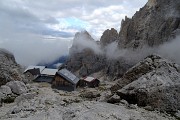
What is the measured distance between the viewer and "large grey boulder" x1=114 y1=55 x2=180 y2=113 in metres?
38.3

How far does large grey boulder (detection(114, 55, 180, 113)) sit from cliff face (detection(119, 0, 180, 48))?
324ft

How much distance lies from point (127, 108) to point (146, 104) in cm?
326

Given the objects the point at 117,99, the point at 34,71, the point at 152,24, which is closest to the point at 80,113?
the point at 117,99

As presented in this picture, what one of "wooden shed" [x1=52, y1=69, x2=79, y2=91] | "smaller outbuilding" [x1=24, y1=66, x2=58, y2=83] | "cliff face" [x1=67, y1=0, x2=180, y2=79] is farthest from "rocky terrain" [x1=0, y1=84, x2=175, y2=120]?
"cliff face" [x1=67, y1=0, x2=180, y2=79]

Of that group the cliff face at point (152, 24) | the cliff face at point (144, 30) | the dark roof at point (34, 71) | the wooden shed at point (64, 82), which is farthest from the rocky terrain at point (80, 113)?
the cliff face at point (152, 24)

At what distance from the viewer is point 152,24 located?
527 ft

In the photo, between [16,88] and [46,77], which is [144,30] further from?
[16,88]

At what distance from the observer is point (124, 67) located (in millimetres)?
168500

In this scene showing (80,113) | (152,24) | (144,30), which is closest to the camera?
(80,113)

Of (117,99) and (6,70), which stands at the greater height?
(6,70)

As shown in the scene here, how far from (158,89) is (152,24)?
12663 centimetres

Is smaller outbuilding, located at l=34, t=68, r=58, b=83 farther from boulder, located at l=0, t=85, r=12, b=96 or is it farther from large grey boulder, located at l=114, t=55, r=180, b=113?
large grey boulder, located at l=114, t=55, r=180, b=113

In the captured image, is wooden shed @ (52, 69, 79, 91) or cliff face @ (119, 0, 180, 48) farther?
cliff face @ (119, 0, 180, 48)

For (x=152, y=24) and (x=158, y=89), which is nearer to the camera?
(x=158, y=89)
